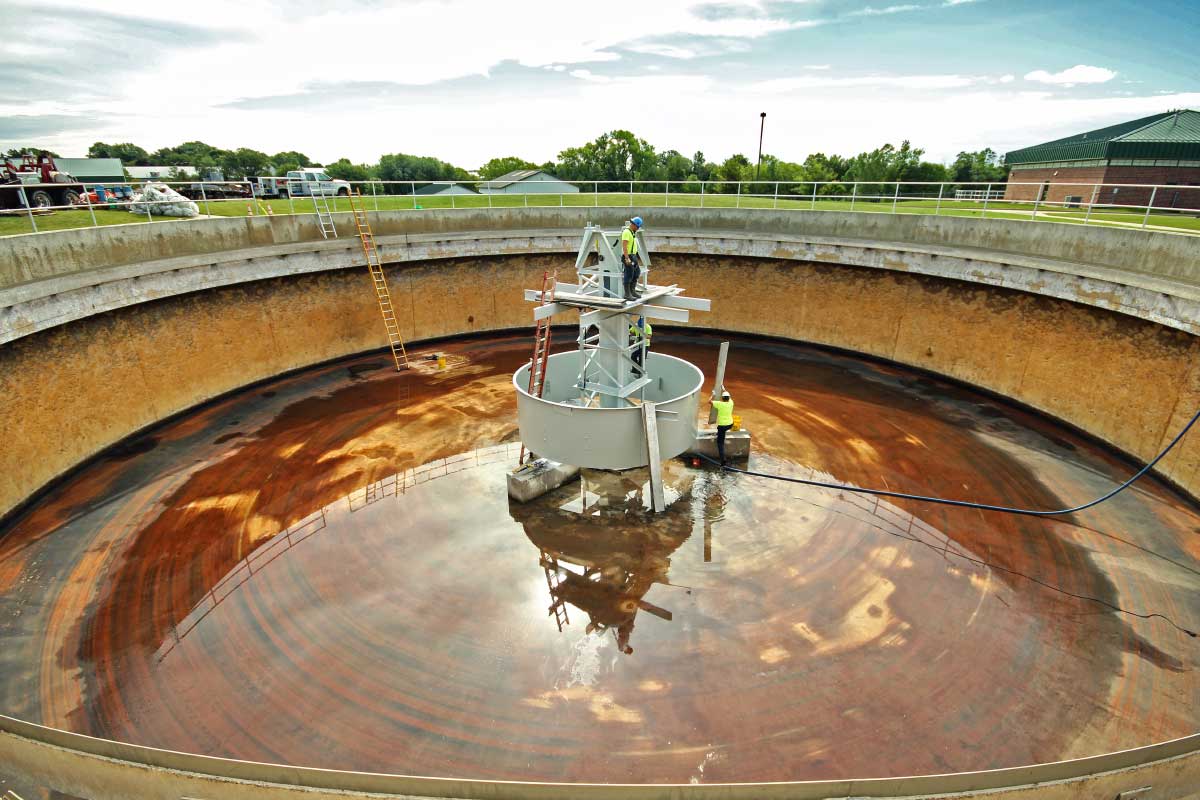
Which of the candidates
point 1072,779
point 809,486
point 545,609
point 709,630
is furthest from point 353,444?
point 1072,779

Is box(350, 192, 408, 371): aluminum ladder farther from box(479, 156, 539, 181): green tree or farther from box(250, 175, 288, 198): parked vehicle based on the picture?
box(479, 156, 539, 181): green tree

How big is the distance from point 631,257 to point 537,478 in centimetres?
464

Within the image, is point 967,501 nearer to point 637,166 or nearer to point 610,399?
point 610,399

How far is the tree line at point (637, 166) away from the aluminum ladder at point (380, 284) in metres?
22.4

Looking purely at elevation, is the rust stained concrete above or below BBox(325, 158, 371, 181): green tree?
below

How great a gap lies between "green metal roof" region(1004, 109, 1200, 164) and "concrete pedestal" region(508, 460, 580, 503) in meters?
34.7

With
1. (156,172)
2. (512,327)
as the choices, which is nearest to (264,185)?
(512,327)

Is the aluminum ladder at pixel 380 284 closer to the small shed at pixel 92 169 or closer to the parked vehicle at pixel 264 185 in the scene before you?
the parked vehicle at pixel 264 185

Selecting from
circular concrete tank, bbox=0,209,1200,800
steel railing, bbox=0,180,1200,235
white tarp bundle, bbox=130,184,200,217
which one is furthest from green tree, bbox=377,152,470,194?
circular concrete tank, bbox=0,209,1200,800

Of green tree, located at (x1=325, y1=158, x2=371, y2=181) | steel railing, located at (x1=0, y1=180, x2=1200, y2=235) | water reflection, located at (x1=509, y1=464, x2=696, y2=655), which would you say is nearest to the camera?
water reflection, located at (x1=509, y1=464, x2=696, y2=655)

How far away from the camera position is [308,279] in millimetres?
17641

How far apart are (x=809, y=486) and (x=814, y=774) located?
638 centimetres

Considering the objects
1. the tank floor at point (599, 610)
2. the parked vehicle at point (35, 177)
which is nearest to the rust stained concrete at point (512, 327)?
the tank floor at point (599, 610)

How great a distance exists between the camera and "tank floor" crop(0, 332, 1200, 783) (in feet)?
21.9
